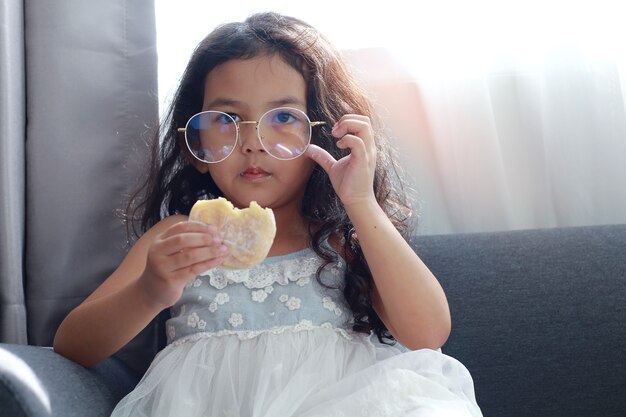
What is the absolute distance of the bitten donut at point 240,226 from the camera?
3.15 ft

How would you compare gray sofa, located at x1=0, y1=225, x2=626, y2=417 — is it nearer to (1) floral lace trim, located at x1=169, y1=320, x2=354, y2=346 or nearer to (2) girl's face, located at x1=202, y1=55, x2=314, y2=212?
(1) floral lace trim, located at x1=169, y1=320, x2=354, y2=346

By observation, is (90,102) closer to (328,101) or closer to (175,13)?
(175,13)

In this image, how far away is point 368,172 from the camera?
1.15 meters

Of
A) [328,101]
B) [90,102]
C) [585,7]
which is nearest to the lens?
[328,101]

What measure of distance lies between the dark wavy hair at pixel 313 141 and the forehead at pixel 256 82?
14 mm

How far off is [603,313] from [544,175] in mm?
354

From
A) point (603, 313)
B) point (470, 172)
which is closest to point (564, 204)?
point (470, 172)

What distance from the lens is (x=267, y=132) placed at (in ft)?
3.90

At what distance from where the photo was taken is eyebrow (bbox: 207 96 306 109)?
122 cm

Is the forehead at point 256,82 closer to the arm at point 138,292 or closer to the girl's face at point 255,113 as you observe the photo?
the girl's face at point 255,113

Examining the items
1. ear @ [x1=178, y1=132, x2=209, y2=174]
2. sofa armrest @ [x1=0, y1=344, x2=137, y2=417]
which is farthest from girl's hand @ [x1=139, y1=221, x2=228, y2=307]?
ear @ [x1=178, y1=132, x2=209, y2=174]

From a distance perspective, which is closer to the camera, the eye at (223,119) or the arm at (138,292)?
the arm at (138,292)

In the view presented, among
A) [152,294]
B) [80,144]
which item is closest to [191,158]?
[80,144]

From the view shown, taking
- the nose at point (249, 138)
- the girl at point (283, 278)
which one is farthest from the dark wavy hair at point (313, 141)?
the nose at point (249, 138)
